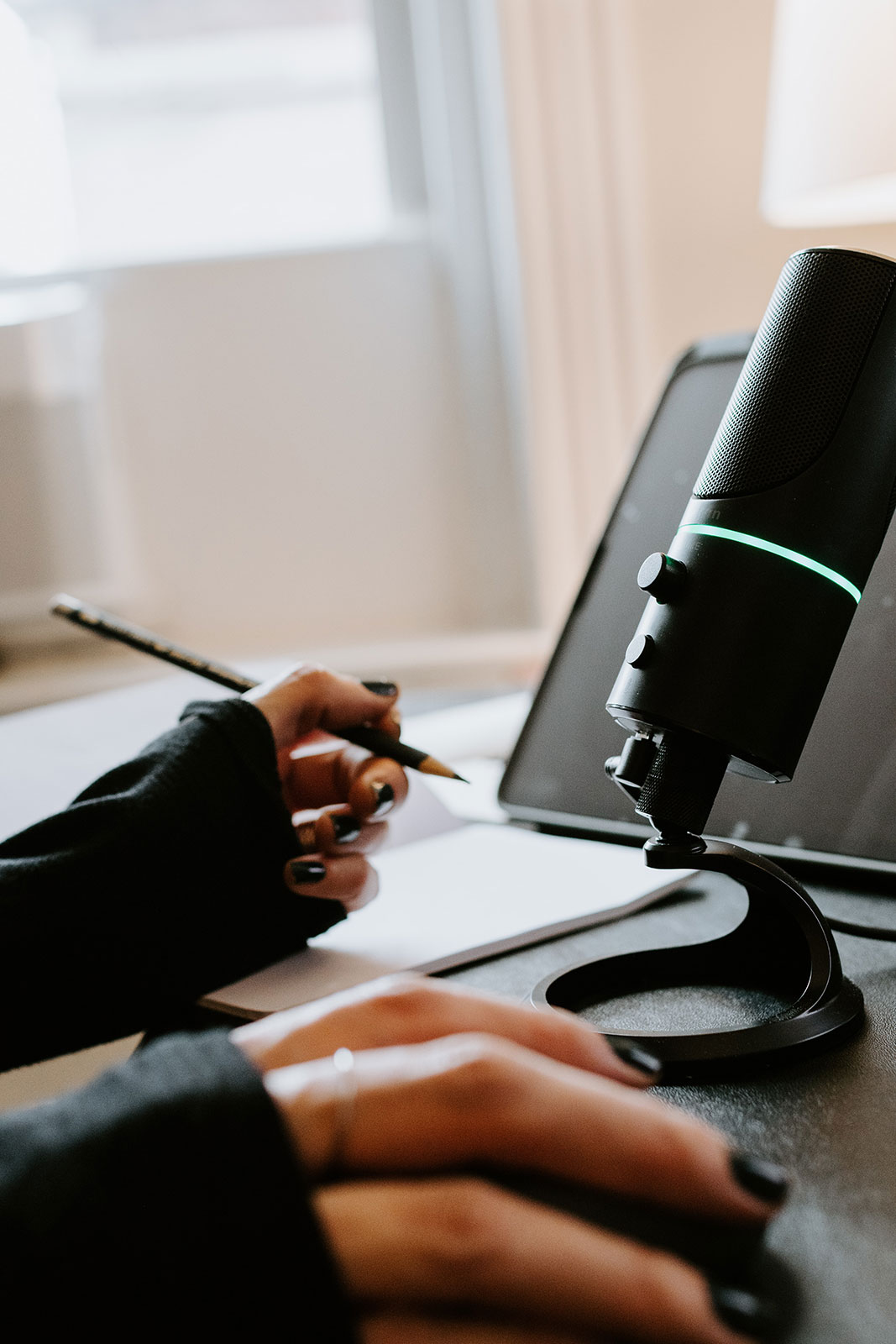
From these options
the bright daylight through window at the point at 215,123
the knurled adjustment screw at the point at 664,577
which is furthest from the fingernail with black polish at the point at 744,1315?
the bright daylight through window at the point at 215,123

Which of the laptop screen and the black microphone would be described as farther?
the laptop screen

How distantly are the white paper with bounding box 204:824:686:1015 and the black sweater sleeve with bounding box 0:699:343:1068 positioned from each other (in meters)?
0.02

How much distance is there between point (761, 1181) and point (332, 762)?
1.34ft

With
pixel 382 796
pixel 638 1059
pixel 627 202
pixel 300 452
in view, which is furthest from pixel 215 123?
pixel 638 1059

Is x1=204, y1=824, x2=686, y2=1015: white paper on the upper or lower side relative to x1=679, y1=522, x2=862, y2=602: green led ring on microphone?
lower

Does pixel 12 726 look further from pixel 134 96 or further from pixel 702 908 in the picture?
pixel 134 96

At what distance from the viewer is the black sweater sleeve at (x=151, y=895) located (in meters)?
0.51

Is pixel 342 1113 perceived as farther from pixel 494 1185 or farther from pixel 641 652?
pixel 641 652

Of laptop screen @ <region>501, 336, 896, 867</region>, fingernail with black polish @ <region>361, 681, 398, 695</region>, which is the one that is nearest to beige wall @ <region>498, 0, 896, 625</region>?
laptop screen @ <region>501, 336, 896, 867</region>

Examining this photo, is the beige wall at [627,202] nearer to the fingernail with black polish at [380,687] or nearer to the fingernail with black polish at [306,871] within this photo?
the fingernail with black polish at [380,687]

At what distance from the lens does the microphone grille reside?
16.4 inches

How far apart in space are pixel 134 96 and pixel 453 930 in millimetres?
1585

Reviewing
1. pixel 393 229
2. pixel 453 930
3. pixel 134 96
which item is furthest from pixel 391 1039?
pixel 134 96

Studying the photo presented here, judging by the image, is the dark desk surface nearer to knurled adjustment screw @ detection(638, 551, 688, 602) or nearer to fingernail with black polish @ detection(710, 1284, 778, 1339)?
fingernail with black polish @ detection(710, 1284, 778, 1339)
